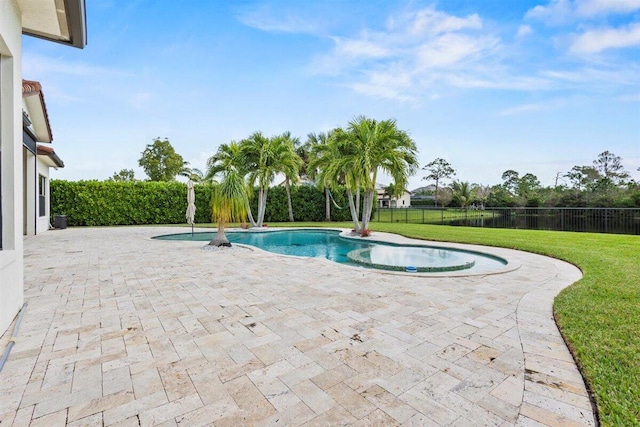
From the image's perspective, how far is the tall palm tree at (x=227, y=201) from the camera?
10.4m

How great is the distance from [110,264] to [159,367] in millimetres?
5709

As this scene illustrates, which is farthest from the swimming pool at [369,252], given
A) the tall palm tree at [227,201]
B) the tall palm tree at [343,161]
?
the tall palm tree at [343,161]

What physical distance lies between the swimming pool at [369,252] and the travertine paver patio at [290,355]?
2.08 m

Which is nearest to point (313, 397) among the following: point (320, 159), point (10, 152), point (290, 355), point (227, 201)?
point (290, 355)

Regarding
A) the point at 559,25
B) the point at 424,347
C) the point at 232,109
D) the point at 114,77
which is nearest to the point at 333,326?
the point at 424,347

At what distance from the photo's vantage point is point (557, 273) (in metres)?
6.48

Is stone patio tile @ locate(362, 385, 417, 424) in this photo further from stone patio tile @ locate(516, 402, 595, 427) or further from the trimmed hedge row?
the trimmed hedge row

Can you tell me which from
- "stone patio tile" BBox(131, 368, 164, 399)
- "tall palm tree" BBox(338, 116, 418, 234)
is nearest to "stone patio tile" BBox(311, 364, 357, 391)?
"stone patio tile" BBox(131, 368, 164, 399)

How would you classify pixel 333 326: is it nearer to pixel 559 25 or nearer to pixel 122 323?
pixel 122 323

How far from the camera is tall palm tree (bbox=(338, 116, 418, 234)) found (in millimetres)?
12523

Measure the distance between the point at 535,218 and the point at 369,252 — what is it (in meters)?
14.4

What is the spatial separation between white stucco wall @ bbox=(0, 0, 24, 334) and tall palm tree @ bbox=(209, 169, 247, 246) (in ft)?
21.4

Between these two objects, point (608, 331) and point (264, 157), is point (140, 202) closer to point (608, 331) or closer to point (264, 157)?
point (264, 157)

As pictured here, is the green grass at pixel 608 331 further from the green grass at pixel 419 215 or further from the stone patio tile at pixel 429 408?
the green grass at pixel 419 215
